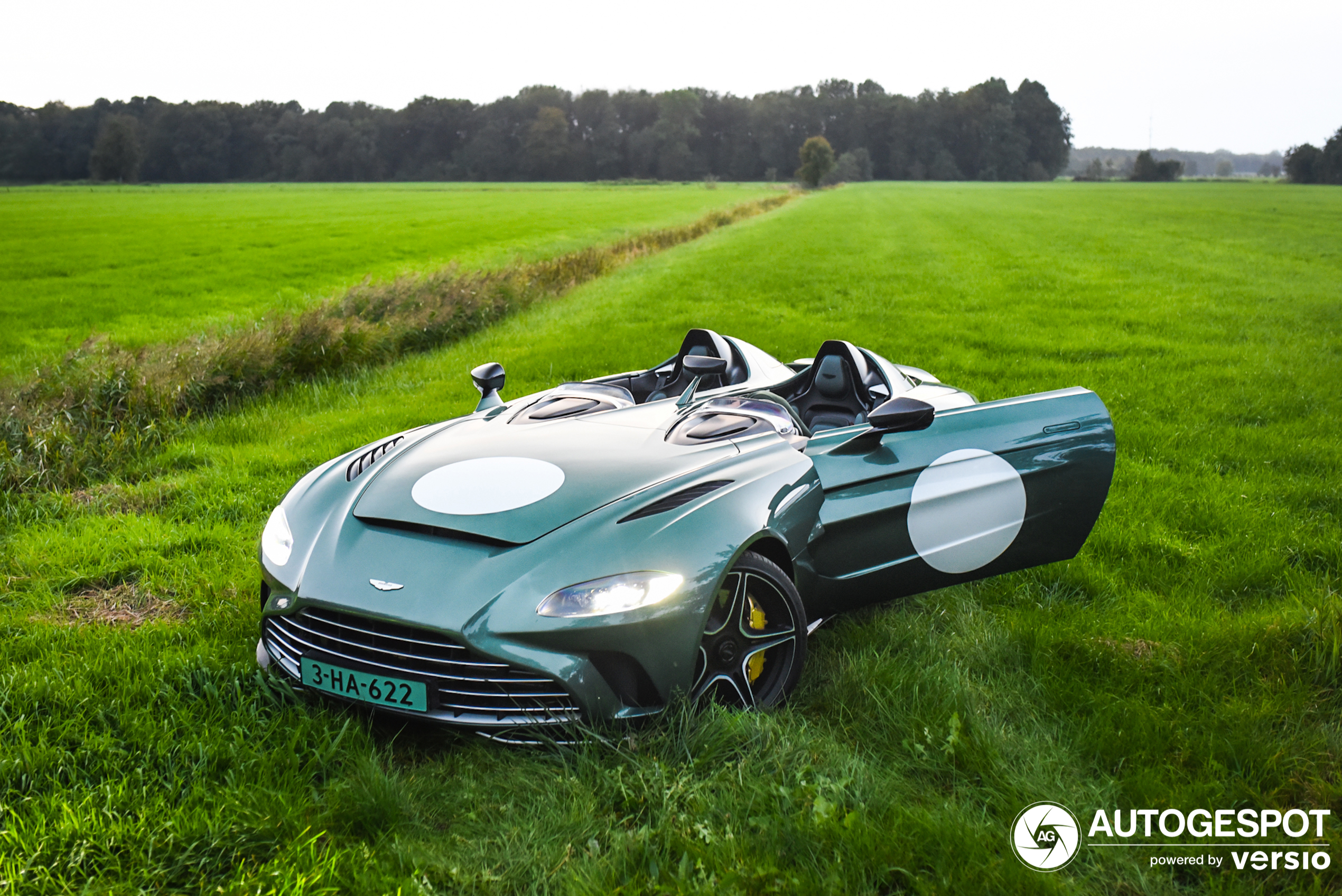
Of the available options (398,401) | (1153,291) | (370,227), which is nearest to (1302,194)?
(1153,291)

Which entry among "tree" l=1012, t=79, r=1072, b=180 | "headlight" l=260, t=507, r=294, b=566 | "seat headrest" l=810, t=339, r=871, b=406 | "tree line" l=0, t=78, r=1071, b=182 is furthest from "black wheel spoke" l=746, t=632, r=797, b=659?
"tree" l=1012, t=79, r=1072, b=180

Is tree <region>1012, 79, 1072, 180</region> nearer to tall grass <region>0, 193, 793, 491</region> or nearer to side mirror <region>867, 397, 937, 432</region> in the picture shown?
tall grass <region>0, 193, 793, 491</region>

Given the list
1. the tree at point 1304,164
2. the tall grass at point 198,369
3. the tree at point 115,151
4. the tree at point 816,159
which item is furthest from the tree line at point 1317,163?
the tree at point 115,151

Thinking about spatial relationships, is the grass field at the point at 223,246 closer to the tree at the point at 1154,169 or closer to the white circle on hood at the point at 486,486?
the white circle on hood at the point at 486,486

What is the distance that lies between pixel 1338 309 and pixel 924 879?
1325 centimetres

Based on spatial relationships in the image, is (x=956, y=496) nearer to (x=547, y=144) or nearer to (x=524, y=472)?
(x=524, y=472)

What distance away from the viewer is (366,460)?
11.2 feet

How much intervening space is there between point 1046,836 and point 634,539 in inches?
54.7

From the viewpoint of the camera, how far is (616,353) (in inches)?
371

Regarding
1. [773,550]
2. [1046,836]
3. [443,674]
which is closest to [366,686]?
[443,674]

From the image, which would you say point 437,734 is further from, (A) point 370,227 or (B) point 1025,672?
(A) point 370,227

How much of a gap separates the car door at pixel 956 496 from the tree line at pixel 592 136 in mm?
82087

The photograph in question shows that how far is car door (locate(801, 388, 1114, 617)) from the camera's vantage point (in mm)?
3316

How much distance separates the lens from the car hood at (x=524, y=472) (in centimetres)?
273
